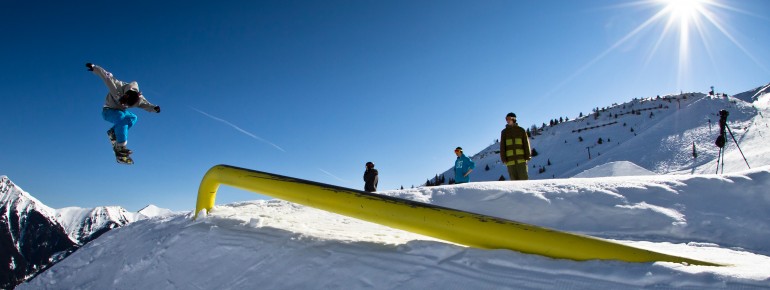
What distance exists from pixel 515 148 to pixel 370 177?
3554 millimetres

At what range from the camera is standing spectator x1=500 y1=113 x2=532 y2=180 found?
21.7 ft

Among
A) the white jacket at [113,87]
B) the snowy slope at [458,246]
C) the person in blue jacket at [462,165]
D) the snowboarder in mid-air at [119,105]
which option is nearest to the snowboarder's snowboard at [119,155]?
the snowboarder in mid-air at [119,105]

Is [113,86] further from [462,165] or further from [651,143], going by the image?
[651,143]

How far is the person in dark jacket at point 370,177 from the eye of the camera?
8945 mm

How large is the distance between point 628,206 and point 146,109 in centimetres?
665

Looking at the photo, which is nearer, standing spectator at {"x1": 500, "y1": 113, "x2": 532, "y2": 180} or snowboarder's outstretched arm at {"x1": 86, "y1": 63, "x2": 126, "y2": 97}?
snowboarder's outstretched arm at {"x1": 86, "y1": 63, "x2": 126, "y2": 97}

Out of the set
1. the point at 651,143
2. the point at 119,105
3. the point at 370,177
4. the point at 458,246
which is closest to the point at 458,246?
the point at 458,246

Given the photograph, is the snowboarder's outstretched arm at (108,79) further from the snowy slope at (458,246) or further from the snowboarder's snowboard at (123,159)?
the snowy slope at (458,246)

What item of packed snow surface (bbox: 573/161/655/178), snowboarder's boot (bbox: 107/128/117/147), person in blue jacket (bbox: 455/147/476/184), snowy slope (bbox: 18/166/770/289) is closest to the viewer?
snowy slope (bbox: 18/166/770/289)

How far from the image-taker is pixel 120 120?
5.70 m

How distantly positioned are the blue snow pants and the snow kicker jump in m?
4.17

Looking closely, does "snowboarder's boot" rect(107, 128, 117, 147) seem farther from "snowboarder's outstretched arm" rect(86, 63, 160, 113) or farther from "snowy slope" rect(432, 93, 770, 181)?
"snowy slope" rect(432, 93, 770, 181)

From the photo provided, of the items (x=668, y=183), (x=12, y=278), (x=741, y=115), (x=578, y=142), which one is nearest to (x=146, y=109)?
(x=668, y=183)

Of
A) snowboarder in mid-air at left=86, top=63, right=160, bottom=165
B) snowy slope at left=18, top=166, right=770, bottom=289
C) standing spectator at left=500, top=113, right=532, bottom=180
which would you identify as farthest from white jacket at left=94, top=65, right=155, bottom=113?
standing spectator at left=500, top=113, right=532, bottom=180
